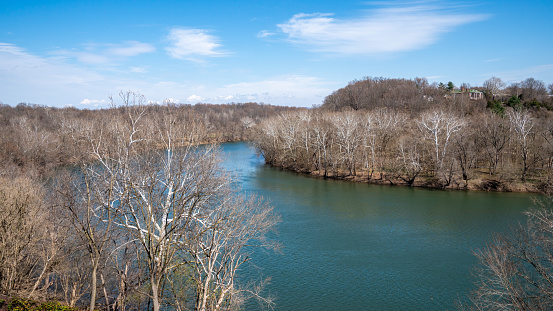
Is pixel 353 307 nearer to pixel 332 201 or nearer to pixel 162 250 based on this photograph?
pixel 162 250

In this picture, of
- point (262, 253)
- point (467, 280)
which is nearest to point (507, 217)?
point (467, 280)

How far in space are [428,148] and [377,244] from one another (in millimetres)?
20980

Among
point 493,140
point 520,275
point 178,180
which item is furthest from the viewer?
point 493,140

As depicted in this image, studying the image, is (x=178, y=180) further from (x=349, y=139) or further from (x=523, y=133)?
(x=523, y=133)

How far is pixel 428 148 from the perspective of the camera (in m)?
39.1

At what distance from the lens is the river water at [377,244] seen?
16.1 m

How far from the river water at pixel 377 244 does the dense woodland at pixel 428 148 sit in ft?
8.62

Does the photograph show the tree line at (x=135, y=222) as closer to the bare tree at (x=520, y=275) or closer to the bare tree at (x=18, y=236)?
the bare tree at (x=18, y=236)

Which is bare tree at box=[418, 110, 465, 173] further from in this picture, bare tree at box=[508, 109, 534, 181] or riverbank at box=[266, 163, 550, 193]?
bare tree at box=[508, 109, 534, 181]

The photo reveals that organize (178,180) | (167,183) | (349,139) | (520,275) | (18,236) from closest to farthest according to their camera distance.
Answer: (178,180)
(520,275)
(167,183)
(18,236)
(349,139)

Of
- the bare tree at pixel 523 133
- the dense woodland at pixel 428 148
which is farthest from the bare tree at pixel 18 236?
the bare tree at pixel 523 133

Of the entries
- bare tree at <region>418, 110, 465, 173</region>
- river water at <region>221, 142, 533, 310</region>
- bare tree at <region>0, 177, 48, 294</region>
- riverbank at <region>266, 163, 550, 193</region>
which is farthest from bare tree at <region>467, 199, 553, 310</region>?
bare tree at <region>418, 110, 465, 173</region>

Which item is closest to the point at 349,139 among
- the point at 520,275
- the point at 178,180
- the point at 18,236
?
the point at 520,275

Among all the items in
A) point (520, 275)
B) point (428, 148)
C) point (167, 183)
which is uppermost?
point (167, 183)
